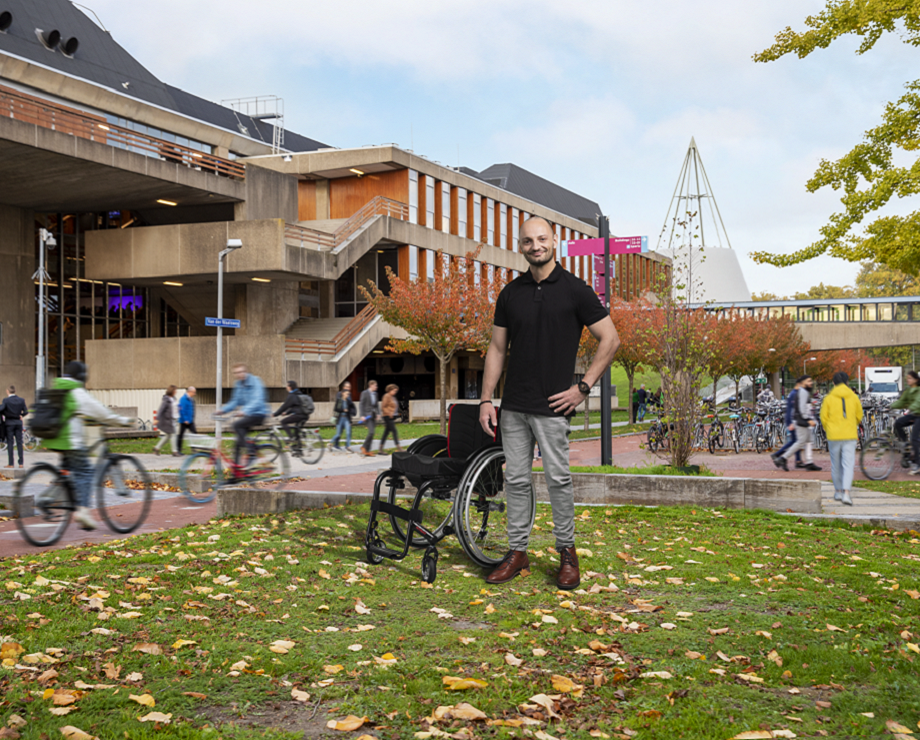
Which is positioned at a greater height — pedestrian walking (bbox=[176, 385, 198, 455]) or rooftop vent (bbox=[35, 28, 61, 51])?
rooftop vent (bbox=[35, 28, 61, 51])

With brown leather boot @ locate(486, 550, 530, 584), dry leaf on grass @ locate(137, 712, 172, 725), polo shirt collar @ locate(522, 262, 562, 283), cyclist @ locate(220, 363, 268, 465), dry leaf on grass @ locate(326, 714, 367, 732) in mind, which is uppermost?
polo shirt collar @ locate(522, 262, 562, 283)

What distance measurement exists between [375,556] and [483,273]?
127 ft

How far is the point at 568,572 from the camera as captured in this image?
539 cm

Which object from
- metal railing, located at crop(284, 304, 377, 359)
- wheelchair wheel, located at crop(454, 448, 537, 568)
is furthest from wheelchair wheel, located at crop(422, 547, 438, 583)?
metal railing, located at crop(284, 304, 377, 359)

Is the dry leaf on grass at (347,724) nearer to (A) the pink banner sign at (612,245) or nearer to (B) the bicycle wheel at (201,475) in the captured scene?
(B) the bicycle wheel at (201,475)

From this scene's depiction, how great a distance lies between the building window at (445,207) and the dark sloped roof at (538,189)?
54.6ft

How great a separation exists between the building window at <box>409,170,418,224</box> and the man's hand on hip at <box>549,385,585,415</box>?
40235 mm

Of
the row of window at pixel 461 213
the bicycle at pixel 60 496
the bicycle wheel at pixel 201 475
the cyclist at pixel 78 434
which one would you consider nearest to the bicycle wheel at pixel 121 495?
the bicycle at pixel 60 496

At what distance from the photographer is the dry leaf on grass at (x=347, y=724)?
3262 mm

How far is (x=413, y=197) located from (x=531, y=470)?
4105 cm

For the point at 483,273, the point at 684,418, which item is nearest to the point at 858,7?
the point at 684,418

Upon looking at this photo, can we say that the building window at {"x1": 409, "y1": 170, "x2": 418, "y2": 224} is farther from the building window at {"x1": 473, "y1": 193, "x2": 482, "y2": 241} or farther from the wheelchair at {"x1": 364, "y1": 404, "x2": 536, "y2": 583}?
the wheelchair at {"x1": 364, "y1": 404, "x2": 536, "y2": 583}

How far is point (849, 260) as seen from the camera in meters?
16.0

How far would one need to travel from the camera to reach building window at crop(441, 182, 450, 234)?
157 ft
